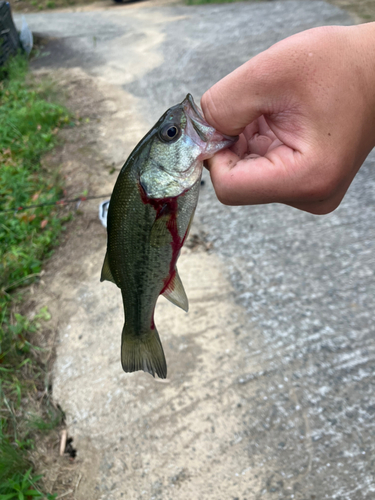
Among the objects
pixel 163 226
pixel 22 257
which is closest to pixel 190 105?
pixel 163 226

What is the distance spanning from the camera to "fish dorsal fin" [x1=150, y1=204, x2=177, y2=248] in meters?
1.44

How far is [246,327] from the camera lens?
3.00m

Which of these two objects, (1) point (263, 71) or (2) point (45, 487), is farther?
(2) point (45, 487)

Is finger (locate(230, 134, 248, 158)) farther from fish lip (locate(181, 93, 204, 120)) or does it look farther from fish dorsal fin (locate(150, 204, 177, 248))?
fish dorsal fin (locate(150, 204, 177, 248))

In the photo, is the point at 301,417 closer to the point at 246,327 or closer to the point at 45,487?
the point at 246,327

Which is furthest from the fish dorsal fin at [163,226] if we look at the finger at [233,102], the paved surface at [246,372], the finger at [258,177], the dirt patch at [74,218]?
the dirt patch at [74,218]

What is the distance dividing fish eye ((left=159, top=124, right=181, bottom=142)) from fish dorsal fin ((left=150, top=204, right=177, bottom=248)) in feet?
0.83

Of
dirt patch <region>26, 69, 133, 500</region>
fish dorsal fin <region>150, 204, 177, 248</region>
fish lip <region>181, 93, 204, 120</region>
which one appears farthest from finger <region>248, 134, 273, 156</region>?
dirt patch <region>26, 69, 133, 500</region>

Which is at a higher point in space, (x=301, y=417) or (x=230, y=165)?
(x=230, y=165)

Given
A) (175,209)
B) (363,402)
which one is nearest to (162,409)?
(363,402)

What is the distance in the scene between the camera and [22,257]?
395cm

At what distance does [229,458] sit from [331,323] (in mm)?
1250

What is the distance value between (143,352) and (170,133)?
3.09 feet

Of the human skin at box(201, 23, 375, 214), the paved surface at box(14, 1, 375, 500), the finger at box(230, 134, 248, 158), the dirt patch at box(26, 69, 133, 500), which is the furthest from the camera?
the dirt patch at box(26, 69, 133, 500)
